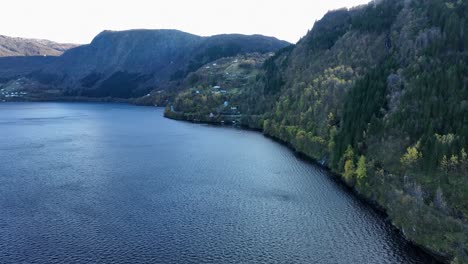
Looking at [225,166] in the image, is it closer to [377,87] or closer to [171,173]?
[171,173]

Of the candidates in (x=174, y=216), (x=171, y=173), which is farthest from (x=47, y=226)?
(x=171, y=173)

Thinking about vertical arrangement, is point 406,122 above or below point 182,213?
above

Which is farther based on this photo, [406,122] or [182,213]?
[406,122]

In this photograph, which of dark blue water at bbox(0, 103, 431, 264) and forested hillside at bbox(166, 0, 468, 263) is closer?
dark blue water at bbox(0, 103, 431, 264)

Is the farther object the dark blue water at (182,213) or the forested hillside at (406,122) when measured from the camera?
the forested hillside at (406,122)

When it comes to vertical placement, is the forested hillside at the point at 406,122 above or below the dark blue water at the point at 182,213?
above
